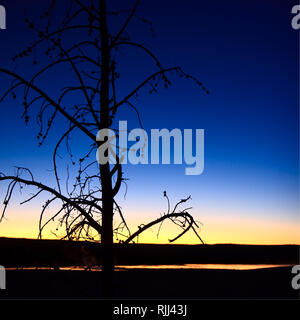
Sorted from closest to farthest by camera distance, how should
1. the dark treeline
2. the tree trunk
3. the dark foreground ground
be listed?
the tree trunk
the dark foreground ground
the dark treeline

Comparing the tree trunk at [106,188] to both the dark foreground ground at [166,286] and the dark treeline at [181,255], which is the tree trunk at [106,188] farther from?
the dark treeline at [181,255]

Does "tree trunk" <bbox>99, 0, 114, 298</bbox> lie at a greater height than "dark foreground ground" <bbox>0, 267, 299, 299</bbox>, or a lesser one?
greater

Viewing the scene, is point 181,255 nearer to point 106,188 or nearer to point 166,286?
point 166,286

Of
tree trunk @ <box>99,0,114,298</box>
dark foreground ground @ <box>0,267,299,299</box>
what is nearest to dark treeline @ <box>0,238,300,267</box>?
dark foreground ground @ <box>0,267,299,299</box>

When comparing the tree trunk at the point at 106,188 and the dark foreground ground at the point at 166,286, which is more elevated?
the tree trunk at the point at 106,188

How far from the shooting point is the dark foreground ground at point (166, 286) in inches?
305

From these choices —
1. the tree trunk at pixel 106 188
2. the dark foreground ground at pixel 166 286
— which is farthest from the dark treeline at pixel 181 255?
the tree trunk at pixel 106 188

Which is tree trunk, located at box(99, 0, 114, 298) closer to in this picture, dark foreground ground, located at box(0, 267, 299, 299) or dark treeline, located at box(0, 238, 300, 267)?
dark foreground ground, located at box(0, 267, 299, 299)

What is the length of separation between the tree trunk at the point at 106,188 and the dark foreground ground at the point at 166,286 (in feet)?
10.6

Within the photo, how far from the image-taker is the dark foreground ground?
7.76 meters

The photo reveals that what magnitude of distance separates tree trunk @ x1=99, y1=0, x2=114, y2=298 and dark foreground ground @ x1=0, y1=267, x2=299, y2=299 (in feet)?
10.6

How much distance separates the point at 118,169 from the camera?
384 centimetres
